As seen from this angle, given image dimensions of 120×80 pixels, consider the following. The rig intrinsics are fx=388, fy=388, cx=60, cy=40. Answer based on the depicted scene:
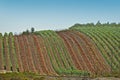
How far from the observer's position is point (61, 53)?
209 ft

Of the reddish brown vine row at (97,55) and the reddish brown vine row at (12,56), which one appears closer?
the reddish brown vine row at (12,56)

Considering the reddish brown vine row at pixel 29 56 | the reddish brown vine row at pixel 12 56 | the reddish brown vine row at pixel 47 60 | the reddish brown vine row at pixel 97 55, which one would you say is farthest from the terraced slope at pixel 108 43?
the reddish brown vine row at pixel 12 56

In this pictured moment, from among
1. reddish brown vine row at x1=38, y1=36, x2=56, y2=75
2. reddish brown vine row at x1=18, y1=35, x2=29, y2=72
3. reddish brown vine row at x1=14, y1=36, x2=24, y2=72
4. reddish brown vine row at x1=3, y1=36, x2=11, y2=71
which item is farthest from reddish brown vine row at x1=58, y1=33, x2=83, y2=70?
reddish brown vine row at x1=3, y1=36, x2=11, y2=71

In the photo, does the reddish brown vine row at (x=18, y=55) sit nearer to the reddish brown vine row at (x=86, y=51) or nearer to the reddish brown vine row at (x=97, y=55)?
the reddish brown vine row at (x=86, y=51)

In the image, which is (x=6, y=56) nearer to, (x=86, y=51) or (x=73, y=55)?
(x=73, y=55)

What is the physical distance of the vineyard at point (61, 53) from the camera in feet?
187

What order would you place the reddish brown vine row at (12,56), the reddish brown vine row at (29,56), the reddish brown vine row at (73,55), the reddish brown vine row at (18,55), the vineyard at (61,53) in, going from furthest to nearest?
the reddish brown vine row at (73,55) → the vineyard at (61,53) → the reddish brown vine row at (29,56) → the reddish brown vine row at (18,55) → the reddish brown vine row at (12,56)

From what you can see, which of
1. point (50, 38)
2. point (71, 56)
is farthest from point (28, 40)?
point (71, 56)

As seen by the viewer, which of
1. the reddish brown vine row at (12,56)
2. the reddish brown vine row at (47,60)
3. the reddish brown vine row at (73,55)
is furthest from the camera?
the reddish brown vine row at (73,55)

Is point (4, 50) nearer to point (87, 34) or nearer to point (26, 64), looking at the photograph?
point (26, 64)

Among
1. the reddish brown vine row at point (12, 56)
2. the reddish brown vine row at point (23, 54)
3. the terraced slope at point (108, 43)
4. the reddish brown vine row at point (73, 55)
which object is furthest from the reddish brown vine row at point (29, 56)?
the terraced slope at point (108, 43)

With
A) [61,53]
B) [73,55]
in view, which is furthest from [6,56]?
[73,55]

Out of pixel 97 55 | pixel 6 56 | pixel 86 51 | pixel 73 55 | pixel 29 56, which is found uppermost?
pixel 86 51

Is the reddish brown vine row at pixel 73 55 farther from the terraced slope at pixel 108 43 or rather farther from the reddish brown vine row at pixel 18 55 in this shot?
→ the reddish brown vine row at pixel 18 55
